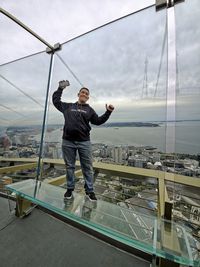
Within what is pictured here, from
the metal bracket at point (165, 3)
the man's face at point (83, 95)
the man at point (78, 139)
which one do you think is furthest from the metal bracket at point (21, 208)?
the metal bracket at point (165, 3)

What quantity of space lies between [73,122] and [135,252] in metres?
1.05

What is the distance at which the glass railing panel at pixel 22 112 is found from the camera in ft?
6.19

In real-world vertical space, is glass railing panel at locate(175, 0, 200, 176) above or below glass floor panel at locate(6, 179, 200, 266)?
above

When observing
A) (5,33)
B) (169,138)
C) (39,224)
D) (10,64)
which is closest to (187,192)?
(169,138)

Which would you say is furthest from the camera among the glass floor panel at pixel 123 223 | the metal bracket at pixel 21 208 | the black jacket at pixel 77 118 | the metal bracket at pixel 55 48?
the metal bracket at pixel 55 48

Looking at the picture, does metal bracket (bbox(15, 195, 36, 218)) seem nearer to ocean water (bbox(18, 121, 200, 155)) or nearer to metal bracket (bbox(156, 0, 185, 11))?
ocean water (bbox(18, 121, 200, 155))

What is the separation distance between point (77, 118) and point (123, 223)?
2.73 ft

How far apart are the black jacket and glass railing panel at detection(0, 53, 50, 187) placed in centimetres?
63

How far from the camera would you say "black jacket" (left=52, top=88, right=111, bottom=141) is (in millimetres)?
1226

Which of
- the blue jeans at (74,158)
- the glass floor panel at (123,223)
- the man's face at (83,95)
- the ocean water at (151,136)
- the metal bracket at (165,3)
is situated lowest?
the glass floor panel at (123,223)

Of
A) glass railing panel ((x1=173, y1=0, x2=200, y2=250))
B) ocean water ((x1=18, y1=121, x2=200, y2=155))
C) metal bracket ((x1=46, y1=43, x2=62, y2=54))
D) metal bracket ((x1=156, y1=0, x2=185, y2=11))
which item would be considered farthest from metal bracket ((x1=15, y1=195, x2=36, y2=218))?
metal bracket ((x1=156, y1=0, x2=185, y2=11))

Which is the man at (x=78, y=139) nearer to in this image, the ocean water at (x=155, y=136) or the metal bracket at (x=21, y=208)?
the ocean water at (x=155, y=136)

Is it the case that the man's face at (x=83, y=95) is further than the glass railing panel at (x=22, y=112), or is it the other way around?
the glass railing panel at (x=22, y=112)

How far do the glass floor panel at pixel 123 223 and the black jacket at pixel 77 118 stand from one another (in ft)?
1.70
